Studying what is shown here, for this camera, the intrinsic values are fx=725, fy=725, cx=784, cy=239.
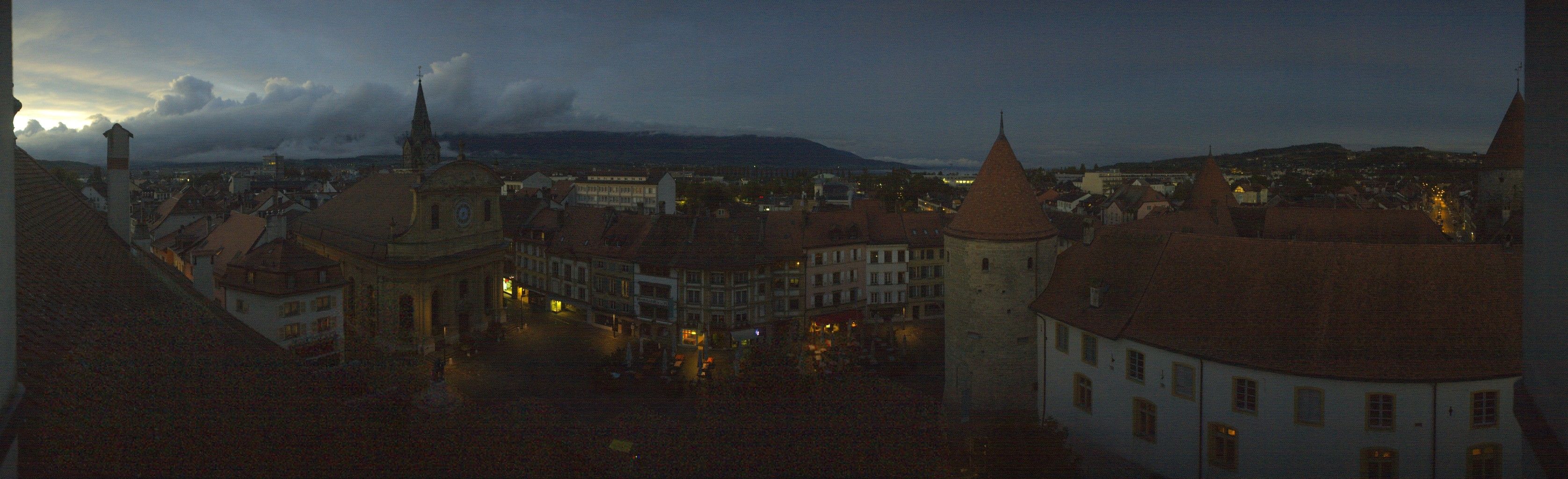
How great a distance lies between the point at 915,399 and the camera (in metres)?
16.4

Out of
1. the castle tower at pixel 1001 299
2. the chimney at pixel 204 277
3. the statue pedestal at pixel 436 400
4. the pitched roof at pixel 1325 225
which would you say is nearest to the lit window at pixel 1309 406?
the castle tower at pixel 1001 299

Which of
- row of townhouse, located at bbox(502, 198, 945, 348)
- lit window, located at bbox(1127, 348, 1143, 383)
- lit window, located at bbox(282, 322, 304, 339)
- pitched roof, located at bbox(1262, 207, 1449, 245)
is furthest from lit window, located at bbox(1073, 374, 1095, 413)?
lit window, located at bbox(282, 322, 304, 339)

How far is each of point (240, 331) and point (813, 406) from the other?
31.1 feet

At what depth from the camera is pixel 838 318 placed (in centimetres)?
3831

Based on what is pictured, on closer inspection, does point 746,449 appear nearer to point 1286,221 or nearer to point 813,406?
point 813,406

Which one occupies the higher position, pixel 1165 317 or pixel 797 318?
pixel 1165 317

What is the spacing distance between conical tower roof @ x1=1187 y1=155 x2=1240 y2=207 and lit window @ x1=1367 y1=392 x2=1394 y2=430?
28.0m

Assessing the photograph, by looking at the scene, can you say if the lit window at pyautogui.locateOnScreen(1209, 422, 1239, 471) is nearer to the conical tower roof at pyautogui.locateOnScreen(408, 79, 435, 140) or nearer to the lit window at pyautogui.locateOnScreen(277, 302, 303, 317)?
the lit window at pyautogui.locateOnScreen(277, 302, 303, 317)

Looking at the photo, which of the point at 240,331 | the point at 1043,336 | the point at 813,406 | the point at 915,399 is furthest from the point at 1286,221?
the point at 240,331

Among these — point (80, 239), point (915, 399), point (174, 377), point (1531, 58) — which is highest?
point (1531, 58)

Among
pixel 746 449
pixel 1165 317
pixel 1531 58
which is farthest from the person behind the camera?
pixel 1165 317

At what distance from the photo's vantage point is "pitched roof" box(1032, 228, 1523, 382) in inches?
608

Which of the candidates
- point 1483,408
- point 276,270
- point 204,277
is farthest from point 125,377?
point 276,270

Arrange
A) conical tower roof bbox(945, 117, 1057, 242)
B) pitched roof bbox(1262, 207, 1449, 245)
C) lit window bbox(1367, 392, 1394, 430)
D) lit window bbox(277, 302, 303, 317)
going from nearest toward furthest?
lit window bbox(1367, 392, 1394, 430) → conical tower roof bbox(945, 117, 1057, 242) → lit window bbox(277, 302, 303, 317) → pitched roof bbox(1262, 207, 1449, 245)
